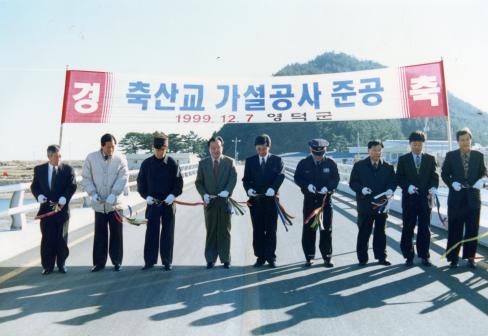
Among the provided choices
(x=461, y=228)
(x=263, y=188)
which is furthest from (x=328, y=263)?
(x=461, y=228)

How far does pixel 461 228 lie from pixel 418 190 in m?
0.71

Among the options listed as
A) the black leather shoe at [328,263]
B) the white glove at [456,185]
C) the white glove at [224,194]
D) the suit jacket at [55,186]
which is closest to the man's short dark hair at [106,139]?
the suit jacket at [55,186]

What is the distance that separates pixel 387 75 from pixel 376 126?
130255mm

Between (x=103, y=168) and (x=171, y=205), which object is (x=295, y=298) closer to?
(x=171, y=205)

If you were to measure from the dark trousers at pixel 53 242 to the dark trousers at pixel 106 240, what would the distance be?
14.9 inches

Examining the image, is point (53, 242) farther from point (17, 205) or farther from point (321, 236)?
point (321, 236)

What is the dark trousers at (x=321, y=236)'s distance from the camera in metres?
5.69

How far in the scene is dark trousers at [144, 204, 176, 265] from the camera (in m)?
5.57

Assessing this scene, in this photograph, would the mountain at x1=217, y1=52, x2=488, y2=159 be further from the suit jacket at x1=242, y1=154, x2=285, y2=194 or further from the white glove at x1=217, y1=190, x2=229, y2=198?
the white glove at x1=217, y1=190, x2=229, y2=198

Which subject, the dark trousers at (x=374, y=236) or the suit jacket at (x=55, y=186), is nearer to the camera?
the suit jacket at (x=55, y=186)

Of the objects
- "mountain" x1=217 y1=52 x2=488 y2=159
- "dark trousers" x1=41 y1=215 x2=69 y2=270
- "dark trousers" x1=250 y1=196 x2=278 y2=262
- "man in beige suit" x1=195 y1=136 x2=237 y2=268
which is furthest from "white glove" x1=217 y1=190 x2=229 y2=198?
"mountain" x1=217 y1=52 x2=488 y2=159

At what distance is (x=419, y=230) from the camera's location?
18.9 feet

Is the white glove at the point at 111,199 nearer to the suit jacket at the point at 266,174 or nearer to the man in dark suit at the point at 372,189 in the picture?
the suit jacket at the point at 266,174

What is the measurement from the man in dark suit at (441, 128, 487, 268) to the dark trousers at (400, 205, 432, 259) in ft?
0.94
